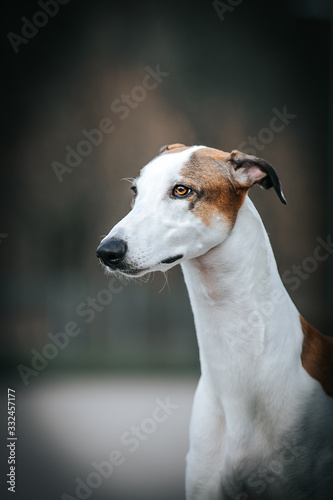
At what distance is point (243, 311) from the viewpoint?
1718mm

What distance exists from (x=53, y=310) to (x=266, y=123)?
2.47 m

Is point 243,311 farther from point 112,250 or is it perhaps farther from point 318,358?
point 112,250

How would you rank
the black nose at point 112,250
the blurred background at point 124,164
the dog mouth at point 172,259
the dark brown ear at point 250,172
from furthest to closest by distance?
the blurred background at point 124,164
the dark brown ear at point 250,172
the dog mouth at point 172,259
the black nose at point 112,250

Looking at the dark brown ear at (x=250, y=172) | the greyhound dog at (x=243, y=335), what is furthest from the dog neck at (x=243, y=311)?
the dark brown ear at (x=250, y=172)

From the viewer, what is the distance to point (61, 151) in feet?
14.7

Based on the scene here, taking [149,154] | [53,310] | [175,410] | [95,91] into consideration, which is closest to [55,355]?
[53,310]

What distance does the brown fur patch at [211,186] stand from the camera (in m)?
1.69

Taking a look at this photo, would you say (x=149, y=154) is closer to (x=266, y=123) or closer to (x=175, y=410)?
(x=266, y=123)

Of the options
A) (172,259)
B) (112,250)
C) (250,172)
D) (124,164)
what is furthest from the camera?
(124,164)

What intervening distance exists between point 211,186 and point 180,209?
0.47ft

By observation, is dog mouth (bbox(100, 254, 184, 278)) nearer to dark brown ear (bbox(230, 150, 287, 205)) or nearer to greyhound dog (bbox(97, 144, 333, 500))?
greyhound dog (bbox(97, 144, 333, 500))

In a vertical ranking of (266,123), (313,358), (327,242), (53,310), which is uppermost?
(266,123)

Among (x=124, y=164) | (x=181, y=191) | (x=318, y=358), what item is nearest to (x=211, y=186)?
(x=181, y=191)

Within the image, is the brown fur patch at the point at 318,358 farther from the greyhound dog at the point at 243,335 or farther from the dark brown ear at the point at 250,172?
the dark brown ear at the point at 250,172
